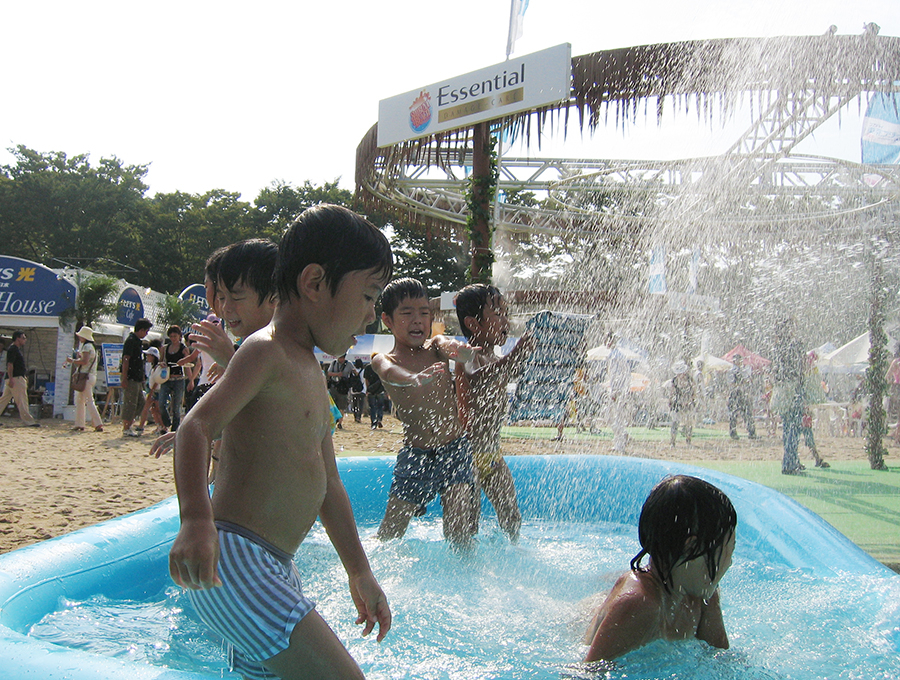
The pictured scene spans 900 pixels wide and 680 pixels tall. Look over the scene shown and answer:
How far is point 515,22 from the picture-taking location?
352 inches

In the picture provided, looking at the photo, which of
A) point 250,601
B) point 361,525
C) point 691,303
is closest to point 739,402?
point 691,303

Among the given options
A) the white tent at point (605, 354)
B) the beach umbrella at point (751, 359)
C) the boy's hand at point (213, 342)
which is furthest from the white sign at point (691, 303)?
the boy's hand at point (213, 342)

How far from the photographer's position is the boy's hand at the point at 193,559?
106 centimetres

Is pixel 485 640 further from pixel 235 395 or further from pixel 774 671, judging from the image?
pixel 235 395

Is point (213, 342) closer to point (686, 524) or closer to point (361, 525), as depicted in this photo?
point (686, 524)

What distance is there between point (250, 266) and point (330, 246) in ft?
3.39

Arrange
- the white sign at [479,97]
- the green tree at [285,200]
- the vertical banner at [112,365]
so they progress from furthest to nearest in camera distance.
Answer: the green tree at [285,200] → the vertical banner at [112,365] → the white sign at [479,97]

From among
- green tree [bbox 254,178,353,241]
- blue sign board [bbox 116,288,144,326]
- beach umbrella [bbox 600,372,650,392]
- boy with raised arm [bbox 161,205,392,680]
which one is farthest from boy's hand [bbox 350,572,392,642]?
green tree [bbox 254,178,353,241]

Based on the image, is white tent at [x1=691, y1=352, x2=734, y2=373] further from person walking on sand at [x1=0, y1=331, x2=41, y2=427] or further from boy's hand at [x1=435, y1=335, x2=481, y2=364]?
person walking on sand at [x1=0, y1=331, x2=41, y2=427]

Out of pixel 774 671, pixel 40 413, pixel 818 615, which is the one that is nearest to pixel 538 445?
pixel 818 615

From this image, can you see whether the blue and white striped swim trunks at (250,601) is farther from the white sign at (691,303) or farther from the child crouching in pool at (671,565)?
the white sign at (691,303)

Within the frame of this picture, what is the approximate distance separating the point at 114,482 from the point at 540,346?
12.6 ft

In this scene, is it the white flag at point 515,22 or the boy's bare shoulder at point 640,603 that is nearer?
the boy's bare shoulder at point 640,603

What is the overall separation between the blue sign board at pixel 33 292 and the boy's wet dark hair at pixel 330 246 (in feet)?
42.7
